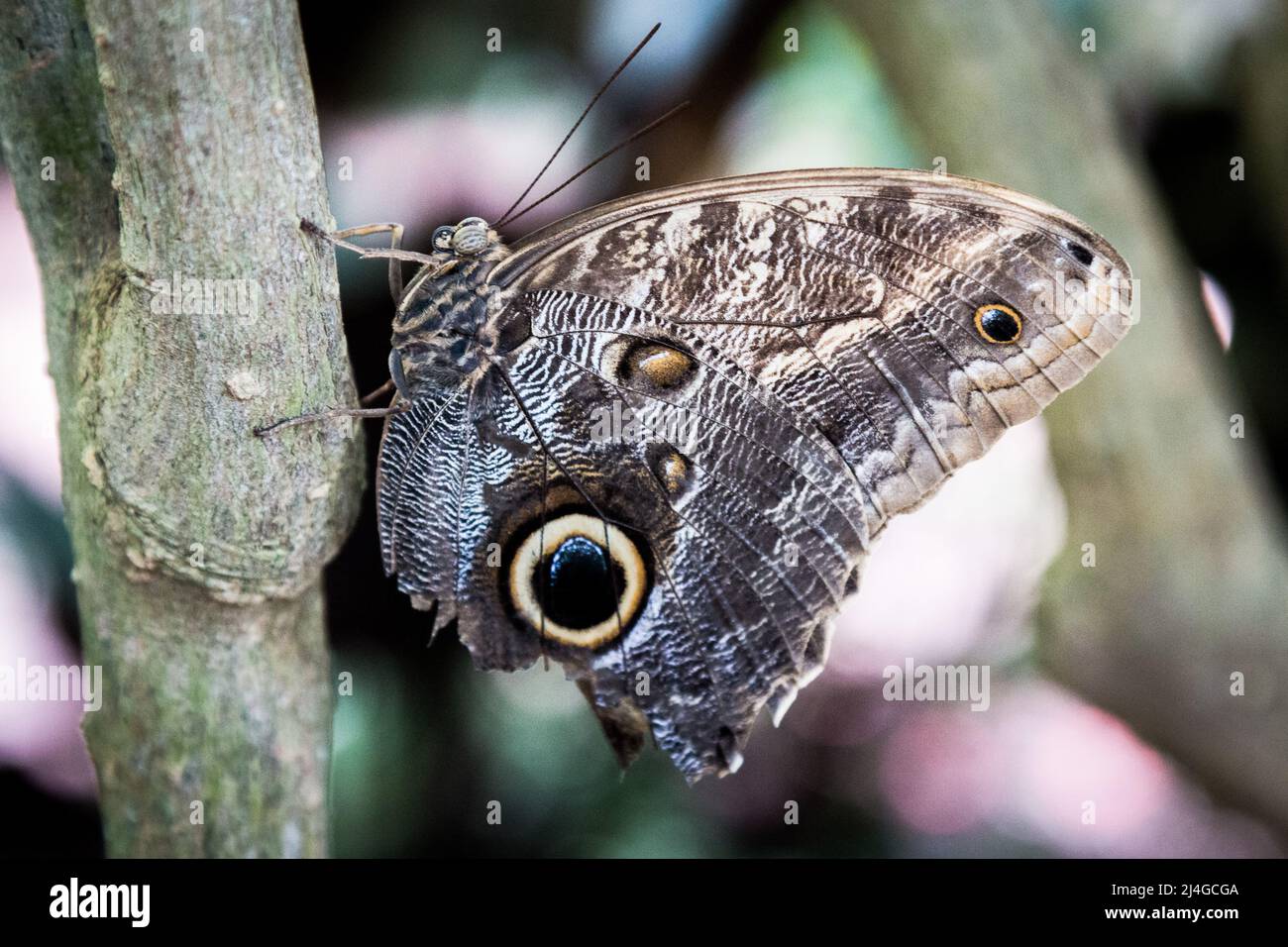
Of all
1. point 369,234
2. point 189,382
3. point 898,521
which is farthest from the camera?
point 898,521

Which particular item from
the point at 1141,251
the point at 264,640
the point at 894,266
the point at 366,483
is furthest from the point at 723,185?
the point at 1141,251

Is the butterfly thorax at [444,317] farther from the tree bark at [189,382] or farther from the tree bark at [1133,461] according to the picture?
the tree bark at [1133,461]

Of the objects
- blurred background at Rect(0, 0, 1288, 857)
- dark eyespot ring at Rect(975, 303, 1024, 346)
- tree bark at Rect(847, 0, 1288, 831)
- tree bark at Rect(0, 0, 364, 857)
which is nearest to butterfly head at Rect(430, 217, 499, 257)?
tree bark at Rect(0, 0, 364, 857)

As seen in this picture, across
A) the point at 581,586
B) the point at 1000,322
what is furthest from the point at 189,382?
the point at 1000,322

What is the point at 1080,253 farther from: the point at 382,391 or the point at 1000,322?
the point at 382,391

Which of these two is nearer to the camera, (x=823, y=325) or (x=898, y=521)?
(x=823, y=325)

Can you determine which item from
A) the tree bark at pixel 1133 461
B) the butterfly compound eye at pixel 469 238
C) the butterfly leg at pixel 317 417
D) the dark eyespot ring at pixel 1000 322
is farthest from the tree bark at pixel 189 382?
the tree bark at pixel 1133 461

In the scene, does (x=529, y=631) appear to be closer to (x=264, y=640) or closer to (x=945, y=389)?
(x=264, y=640)

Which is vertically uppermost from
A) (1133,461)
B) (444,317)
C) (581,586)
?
(444,317)

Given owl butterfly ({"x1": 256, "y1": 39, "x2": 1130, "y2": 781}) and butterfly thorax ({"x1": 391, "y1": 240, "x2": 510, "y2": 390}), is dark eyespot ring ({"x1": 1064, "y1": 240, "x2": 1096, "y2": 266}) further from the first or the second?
butterfly thorax ({"x1": 391, "y1": 240, "x2": 510, "y2": 390})
